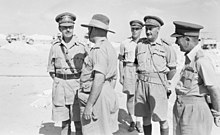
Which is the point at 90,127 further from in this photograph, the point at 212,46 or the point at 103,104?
the point at 212,46

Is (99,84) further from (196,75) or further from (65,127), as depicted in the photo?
(65,127)

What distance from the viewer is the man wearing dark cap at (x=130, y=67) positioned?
206 inches

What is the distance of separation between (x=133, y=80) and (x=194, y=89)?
2.52 m

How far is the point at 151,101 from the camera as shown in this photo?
4094mm

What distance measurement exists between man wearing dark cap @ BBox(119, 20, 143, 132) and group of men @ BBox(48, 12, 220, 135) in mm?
21

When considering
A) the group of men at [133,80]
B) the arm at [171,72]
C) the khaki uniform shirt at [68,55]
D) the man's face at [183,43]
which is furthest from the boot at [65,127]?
the man's face at [183,43]

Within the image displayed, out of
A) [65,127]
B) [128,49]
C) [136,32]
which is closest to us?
[65,127]

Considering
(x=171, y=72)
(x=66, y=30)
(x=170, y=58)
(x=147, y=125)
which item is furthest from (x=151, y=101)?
(x=66, y=30)

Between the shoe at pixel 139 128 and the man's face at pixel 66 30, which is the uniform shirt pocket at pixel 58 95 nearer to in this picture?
the man's face at pixel 66 30

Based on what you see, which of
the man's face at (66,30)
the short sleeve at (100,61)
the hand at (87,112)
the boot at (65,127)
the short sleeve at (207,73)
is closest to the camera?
the short sleeve at (207,73)

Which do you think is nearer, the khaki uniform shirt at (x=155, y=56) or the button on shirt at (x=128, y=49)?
the khaki uniform shirt at (x=155, y=56)

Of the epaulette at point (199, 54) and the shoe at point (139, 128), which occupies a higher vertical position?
the epaulette at point (199, 54)

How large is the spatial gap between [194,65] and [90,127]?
1.55 metres

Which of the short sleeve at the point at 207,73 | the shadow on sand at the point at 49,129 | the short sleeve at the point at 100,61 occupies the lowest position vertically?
the shadow on sand at the point at 49,129
